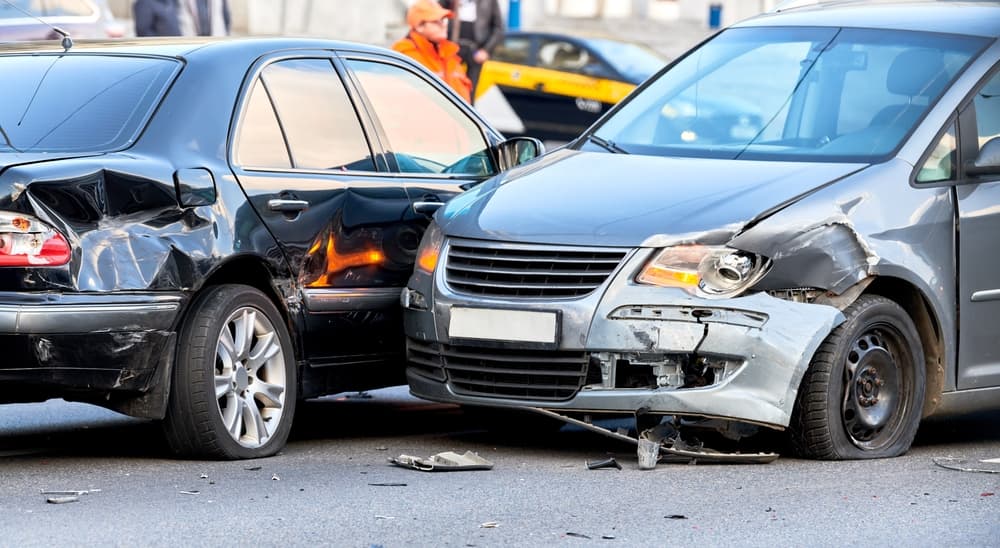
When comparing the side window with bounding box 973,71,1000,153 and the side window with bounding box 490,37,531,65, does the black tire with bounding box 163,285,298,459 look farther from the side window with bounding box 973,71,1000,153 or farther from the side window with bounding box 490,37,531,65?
the side window with bounding box 490,37,531,65

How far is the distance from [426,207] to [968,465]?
239 cm

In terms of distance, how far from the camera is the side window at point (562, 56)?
2666 cm

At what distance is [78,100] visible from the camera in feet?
24.1

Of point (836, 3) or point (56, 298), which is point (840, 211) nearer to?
point (836, 3)

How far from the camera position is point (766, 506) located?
636cm

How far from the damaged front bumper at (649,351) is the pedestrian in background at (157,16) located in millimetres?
10840

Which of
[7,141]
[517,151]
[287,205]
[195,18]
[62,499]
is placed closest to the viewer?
[62,499]

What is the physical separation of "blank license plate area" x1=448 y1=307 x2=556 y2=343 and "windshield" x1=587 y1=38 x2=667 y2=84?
1867cm

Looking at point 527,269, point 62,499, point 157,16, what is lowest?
point 62,499

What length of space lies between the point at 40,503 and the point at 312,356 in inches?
62.2

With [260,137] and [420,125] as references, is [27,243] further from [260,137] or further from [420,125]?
[420,125]

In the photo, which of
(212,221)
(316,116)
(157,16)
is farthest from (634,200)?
(157,16)

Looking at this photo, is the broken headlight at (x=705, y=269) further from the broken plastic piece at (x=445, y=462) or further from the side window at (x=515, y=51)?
the side window at (x=515, y=51)

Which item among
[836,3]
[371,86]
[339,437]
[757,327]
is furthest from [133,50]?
[836,3]
